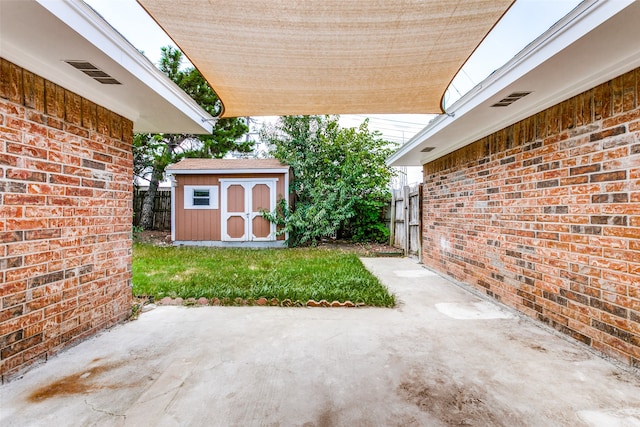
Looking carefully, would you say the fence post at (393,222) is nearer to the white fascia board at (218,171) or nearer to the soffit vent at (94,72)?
the white fascia board at (218,171)

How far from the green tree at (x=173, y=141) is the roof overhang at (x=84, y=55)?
9324 mm

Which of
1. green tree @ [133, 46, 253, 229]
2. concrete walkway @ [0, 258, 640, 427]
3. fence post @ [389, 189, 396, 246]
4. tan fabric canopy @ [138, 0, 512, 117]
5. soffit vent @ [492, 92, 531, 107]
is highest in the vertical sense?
green tree @ [133, 46, 253, 229]

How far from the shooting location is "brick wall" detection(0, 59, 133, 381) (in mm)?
2025

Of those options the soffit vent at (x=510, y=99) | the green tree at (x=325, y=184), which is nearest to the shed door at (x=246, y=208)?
the green tree at (x=325, y=184)

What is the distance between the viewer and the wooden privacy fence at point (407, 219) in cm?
708

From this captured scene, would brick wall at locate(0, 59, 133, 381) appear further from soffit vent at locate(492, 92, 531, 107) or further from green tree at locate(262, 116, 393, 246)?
green tree at locate(262, 116, 393, 246)

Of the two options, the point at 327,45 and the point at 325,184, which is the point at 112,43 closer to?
the point at 327,45

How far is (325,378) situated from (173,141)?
42.3 feet

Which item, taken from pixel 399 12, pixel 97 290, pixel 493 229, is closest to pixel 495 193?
pixel 493 229

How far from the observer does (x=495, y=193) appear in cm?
389

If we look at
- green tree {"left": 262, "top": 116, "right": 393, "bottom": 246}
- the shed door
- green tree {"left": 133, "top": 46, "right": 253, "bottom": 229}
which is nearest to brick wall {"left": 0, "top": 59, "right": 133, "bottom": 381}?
green tree {"left": 262, "top": 116, "right": 393, "bottom": 246}

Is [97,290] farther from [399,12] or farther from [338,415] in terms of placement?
[399,12]

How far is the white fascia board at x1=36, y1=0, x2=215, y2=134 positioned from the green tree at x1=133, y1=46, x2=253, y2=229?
31.5ft

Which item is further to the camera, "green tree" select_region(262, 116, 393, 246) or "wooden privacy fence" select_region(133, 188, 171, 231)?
"wooden privacy fence" select_region(133, 188, 171, 231)
